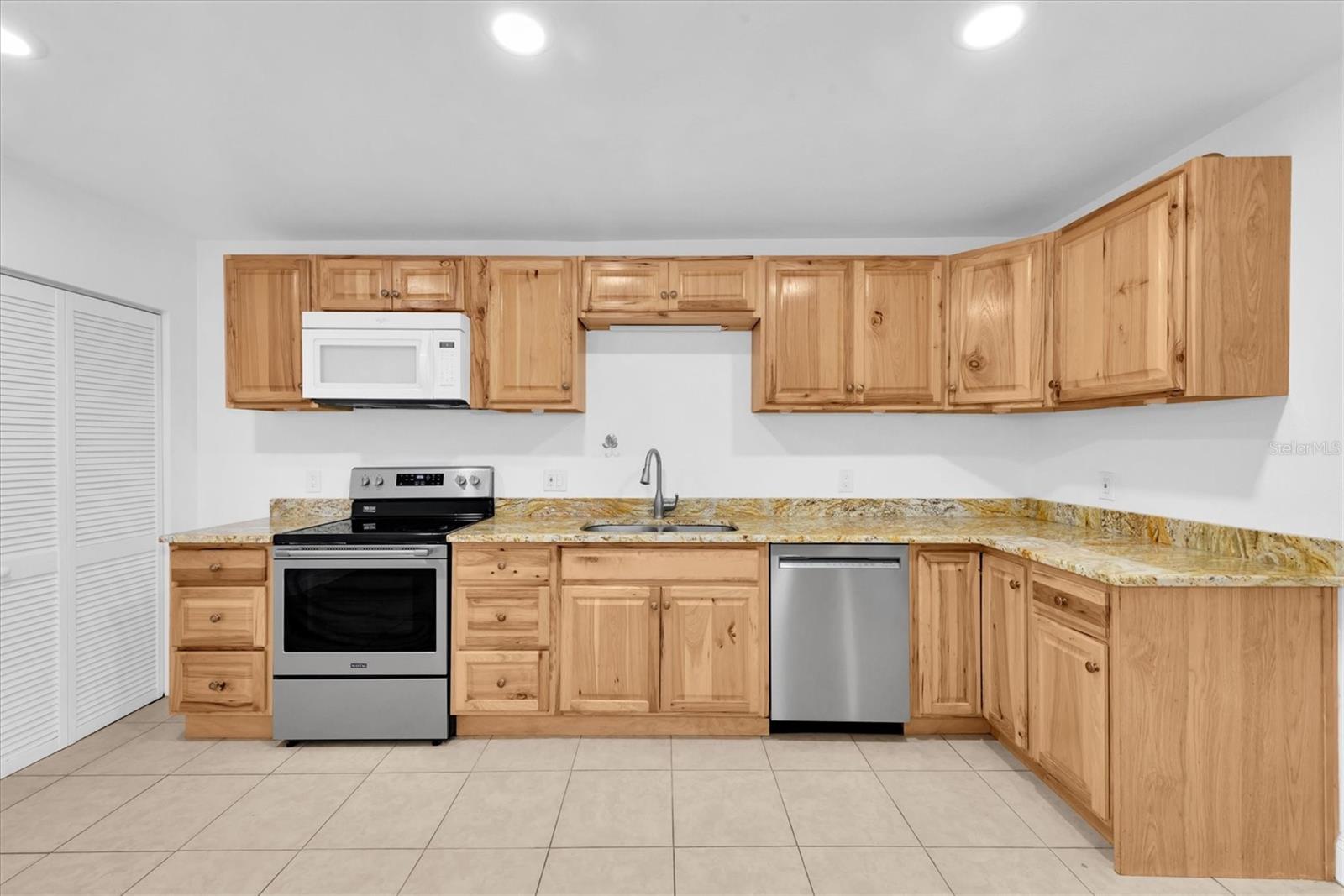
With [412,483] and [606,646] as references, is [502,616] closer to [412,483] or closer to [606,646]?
[606,646]

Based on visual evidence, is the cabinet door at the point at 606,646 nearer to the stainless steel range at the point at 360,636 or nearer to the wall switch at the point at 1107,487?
the stainless steel range at the point at 360,636

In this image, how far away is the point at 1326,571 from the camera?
1.88 m

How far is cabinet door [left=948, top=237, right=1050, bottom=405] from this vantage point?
2775mm

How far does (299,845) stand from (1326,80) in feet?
13.1

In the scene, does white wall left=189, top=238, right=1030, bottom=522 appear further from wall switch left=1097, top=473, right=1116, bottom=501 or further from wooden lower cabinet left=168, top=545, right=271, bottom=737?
wooden lower cabinet left=168, top=545, right=271, bottom=737

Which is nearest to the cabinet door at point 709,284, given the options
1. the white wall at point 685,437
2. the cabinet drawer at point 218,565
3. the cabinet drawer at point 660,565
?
the white wall at point 685,437

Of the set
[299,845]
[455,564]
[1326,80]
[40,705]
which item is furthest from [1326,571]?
[40,705]

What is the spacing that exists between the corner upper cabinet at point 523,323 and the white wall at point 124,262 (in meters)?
1.63

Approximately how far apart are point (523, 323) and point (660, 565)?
4.42 ft

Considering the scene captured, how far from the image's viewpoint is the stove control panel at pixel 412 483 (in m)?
3.34

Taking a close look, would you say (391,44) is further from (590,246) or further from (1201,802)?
(1201,802)

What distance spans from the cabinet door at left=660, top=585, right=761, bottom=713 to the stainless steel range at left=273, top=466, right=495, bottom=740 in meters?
0.99

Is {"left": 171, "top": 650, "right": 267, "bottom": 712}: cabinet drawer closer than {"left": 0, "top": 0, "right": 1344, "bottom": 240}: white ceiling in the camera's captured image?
No

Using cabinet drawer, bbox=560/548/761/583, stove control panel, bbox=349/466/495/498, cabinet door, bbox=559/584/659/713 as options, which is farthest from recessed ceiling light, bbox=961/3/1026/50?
stove control panel, bbox=349/466/495/498
